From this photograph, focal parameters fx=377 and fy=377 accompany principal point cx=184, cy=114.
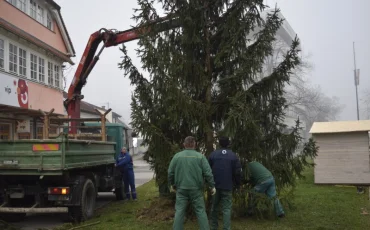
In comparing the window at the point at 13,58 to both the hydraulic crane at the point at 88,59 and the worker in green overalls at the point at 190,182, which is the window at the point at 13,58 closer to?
the hydraulic crane at the point at 88,59

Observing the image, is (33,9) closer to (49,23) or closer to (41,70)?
(49,23)

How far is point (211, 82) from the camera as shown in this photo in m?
8.45

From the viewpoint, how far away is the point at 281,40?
34594 millimetres

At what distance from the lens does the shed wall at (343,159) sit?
1405 cm

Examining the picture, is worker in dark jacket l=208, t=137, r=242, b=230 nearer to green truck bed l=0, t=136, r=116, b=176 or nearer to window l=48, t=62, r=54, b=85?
green truck bed l=0, t=136, r=116, b=176

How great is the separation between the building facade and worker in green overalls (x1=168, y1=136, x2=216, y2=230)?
9.59 metres

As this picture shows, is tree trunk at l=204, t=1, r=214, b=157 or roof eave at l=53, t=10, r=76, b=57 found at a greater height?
roof eave at l=53, t=10, r=76, b=57

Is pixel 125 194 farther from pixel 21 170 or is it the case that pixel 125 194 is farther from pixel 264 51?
pixel 264 51

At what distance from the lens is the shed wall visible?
46.1 ft

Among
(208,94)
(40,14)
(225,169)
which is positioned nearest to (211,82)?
(208,94)

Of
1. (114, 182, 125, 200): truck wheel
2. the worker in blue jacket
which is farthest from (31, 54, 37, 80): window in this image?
(114, 182, 125, 200): truck wheel

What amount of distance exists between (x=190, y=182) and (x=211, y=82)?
2.87 metres

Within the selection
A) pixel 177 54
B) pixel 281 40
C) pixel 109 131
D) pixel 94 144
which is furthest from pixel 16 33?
pixel 281 40

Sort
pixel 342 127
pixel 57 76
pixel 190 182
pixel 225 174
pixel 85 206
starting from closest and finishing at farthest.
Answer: pixel 190 182 < pixel 225 174 < pixel 85 206 < pixel 342 127 < pixel 57 76
